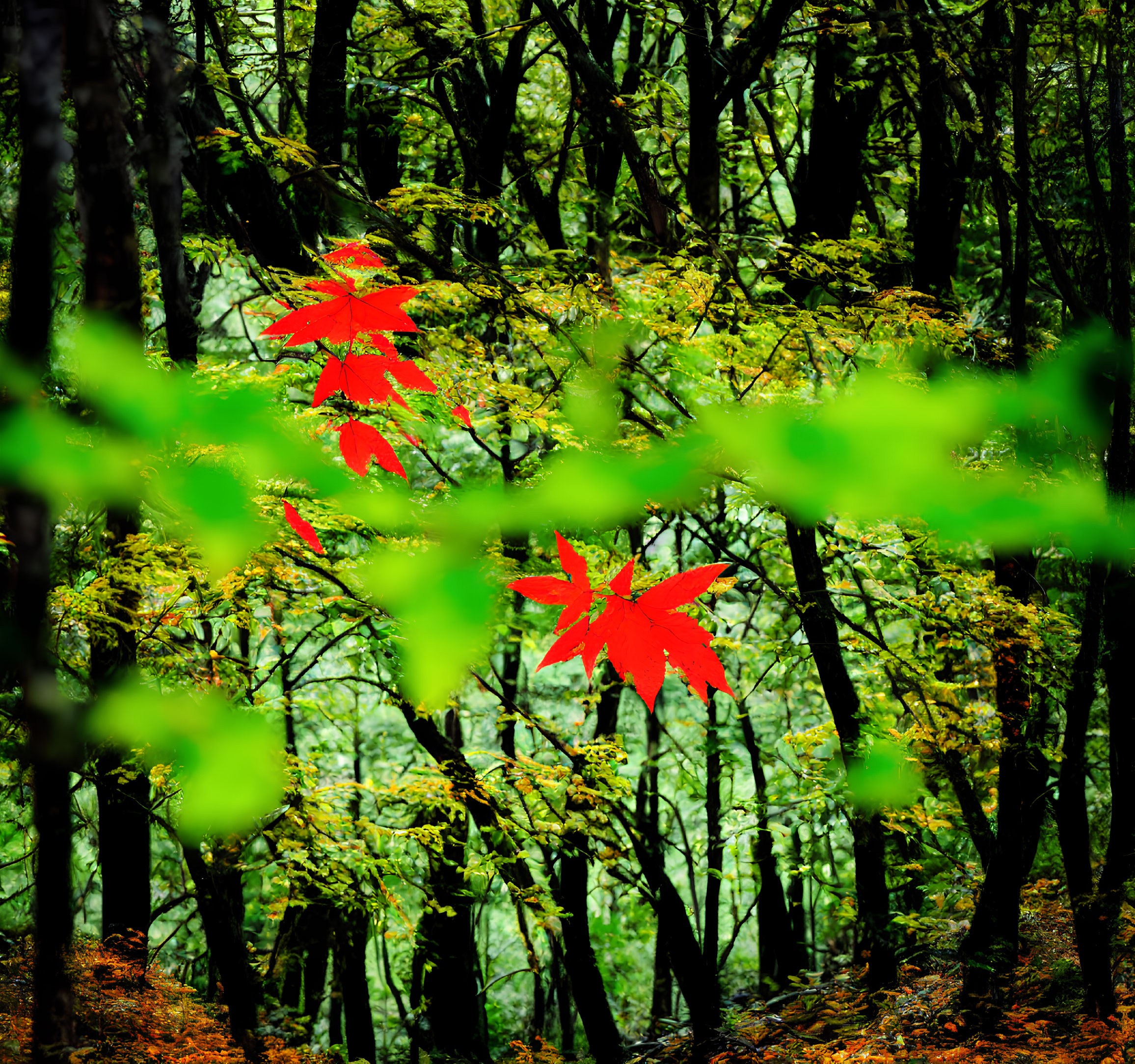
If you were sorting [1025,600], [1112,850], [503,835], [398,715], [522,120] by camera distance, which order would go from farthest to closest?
[398,715], [522,120], [503,835], [1025,600], [1112,850]

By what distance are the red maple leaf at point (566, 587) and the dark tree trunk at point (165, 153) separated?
85 centimetres

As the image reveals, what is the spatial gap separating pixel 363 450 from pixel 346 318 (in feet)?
1.25

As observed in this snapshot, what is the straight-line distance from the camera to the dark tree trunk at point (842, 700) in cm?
328

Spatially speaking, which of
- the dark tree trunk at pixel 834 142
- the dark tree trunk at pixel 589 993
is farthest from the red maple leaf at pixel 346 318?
the dark tree trunk at pixel 589 993

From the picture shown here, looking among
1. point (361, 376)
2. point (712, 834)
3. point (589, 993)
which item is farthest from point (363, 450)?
point (712, 834)

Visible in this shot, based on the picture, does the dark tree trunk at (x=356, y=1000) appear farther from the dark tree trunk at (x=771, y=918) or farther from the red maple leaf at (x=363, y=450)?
the red maple leaf at (x=363, y=450)

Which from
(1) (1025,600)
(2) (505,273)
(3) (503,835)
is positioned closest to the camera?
(1) (1025,600)

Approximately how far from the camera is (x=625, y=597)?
1.10 meters

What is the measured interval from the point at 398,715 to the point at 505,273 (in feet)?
20.3

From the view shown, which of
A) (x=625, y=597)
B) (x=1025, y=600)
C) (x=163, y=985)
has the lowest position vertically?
(x=163, y=985)

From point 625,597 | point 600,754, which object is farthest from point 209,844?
point 625,597

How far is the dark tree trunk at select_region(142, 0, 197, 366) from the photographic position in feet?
3.80

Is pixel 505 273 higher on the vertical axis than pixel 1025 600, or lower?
higher

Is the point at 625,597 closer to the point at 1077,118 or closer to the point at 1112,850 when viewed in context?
the point at 1112,850
